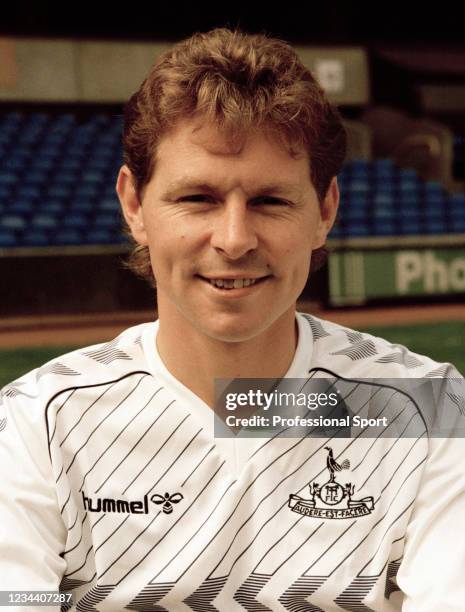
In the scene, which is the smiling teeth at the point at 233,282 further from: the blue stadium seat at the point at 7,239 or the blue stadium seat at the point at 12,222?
the blue stadium seat at the point at 12,222

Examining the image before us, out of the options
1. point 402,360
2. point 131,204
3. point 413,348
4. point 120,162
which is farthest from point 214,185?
point 120,162

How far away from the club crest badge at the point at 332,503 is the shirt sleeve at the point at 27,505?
0.44 metres

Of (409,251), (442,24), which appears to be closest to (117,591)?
(409,251)

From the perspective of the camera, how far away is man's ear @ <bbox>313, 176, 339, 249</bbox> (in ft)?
5.27

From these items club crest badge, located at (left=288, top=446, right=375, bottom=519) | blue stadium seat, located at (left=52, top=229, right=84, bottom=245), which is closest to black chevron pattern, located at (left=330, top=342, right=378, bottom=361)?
club crest badge, located at (left=288, top=446, right=375, bottom=519)

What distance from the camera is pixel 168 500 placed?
1.45 metres

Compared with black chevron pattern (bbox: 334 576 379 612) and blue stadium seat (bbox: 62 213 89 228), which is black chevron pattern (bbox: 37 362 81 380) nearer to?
black chevron pattern (bbox: 334 576 379 612)

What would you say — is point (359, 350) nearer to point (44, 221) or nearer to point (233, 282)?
point (233, 282)

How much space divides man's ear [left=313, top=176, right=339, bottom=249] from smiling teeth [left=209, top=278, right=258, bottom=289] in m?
0.23

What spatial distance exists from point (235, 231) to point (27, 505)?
1.97ft

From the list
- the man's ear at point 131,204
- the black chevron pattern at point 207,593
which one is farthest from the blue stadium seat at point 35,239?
the black chevron pattern at point 207,593

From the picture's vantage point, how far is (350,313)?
959cm

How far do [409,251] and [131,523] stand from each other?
8922 millimetres

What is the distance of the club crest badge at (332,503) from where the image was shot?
1.46 metres
